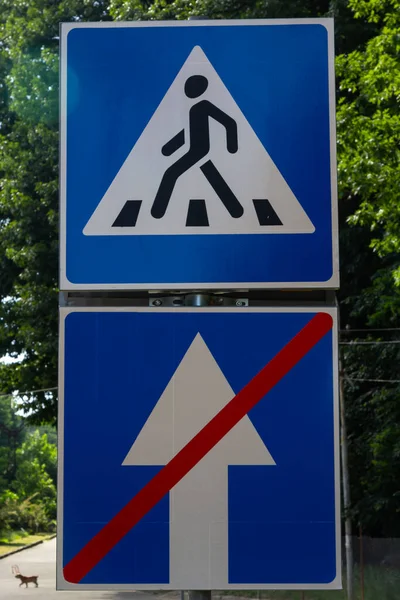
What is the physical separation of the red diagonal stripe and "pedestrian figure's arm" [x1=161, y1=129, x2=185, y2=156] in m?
0.62

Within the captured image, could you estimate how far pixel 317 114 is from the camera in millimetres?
2689

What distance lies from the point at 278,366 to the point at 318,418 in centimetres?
16

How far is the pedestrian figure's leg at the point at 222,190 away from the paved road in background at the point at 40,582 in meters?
13.4

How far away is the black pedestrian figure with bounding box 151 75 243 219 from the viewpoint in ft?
8.67

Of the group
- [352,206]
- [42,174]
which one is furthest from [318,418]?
[42,174]

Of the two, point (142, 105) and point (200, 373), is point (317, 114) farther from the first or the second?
point (200, 373)

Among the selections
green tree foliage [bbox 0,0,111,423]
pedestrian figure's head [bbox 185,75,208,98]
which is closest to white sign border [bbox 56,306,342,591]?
pedestrian figure's head [bbox 185,75,208,98]

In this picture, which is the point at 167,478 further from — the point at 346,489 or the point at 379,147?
the point at 346,489

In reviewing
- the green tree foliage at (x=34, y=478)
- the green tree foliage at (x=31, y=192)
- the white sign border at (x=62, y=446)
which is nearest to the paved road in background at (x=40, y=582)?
the green tree foliage at (x=31, y=192)

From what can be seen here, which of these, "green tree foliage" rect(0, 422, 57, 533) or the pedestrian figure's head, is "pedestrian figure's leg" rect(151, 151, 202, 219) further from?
"green tree foliage" rect(0, 422, 57, 533)

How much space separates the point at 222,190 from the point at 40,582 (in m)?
36.2

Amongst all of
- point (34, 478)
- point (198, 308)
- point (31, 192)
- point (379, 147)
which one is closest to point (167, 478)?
point (198, 308)

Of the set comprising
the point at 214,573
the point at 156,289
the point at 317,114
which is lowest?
the point at 214,573

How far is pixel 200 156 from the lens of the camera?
8.71 feet
